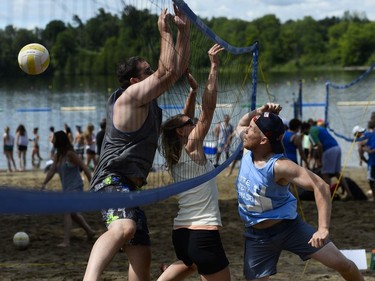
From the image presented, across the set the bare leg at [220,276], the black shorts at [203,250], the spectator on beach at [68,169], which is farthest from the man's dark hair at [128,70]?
the spectator on beach at [68,169]

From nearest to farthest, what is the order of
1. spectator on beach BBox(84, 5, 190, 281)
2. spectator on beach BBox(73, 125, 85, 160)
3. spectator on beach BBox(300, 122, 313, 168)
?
1. spectator on beach BBox(84, 5, 190, 281)
2. spectator on beach BBox(300, 122, 313, 168)
3. spectator on beach BBox(73, 125, 85, 160)

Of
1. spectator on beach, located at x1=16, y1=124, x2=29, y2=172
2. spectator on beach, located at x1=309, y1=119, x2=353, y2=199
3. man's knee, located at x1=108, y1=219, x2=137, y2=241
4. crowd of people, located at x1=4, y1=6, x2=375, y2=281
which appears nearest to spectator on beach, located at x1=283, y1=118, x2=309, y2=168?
spectator on beach, located at x1=309, y1=119, x2=353, y2=199

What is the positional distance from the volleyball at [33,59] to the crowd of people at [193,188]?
0.54 metres

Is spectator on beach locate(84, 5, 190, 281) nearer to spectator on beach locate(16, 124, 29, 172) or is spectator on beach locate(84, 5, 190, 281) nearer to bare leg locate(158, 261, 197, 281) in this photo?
bare leg locate(158, 261, 197, 281)

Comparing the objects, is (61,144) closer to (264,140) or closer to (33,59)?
(264,140)

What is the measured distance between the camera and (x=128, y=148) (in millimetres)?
4770

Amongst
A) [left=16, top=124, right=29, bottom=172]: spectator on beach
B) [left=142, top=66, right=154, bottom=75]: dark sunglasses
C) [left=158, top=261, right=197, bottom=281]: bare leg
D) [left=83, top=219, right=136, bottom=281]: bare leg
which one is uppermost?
[left=142, top=66, right=154, bottom=75]: dark sunglasses

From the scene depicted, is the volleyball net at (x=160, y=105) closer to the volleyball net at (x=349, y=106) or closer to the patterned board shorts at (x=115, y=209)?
the patterned board shorts at (x=115, y=209)

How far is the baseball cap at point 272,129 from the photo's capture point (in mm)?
5395

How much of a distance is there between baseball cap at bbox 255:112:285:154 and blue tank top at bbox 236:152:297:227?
7cm

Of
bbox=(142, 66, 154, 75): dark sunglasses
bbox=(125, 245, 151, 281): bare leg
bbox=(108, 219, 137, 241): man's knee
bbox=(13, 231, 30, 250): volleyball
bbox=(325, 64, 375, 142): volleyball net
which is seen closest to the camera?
bbox=(108, 219, 137, 241): man's knee

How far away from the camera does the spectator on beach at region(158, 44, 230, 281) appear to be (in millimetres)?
5250

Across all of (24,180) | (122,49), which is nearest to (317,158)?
(24,180)

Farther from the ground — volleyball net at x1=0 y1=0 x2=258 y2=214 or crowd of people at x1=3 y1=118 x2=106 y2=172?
volleyball net at x1=0 y1=0 x2=258 y2=214
